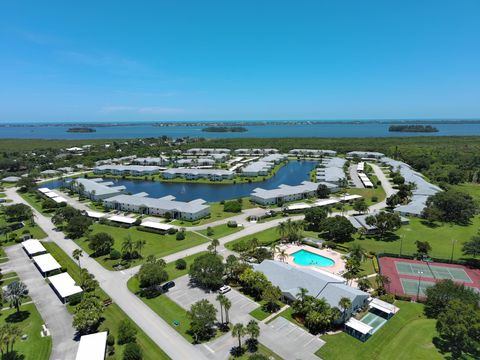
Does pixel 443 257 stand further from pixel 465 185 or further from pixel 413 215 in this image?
pixel 465 185

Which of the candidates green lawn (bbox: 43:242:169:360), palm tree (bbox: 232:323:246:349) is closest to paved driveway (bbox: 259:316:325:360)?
palm tree (bbox: 232:323:246:349)

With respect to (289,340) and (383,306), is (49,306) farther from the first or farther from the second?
(383,306)

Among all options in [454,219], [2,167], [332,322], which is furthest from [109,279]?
[2,167]

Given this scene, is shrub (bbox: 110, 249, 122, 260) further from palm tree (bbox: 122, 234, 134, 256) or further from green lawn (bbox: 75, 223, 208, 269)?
palm tree (bbox: 122, 234, 134, 256)

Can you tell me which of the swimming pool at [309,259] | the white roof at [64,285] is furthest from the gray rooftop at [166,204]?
Result: the white roof at [64,285]

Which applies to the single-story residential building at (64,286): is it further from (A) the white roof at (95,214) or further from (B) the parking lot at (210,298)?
(A) the white roof at (95,214)

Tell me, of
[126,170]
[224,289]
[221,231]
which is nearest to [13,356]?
[224,289]
